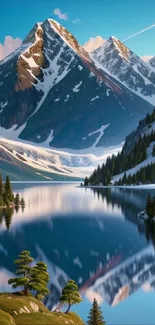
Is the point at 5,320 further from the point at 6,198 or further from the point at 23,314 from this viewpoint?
the point at 6,198

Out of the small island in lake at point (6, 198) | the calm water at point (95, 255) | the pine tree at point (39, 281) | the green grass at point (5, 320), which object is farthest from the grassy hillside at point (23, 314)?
the small island in lake at point (6, 198)

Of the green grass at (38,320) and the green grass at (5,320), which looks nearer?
the green grass at (5,320)

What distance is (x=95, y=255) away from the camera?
68875mm

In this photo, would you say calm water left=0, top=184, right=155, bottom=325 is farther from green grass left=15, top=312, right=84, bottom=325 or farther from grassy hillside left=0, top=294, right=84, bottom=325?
green grass left=15, top=312, right=84, bottom=325

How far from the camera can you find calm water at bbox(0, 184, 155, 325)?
44.5 m

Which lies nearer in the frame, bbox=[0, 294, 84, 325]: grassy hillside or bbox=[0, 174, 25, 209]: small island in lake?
bbox=[0, 294, 84, 325]: grassy hillside

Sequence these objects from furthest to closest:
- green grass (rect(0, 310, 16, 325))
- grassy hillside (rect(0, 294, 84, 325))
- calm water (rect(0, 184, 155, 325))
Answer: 1. calm water (rect(0, 184, 155, 325))
2. grassy hillside (rect(0, 294, 84, 325))
3. green grass (rect(0, 310, 16, 325))

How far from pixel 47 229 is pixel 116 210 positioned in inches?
1667

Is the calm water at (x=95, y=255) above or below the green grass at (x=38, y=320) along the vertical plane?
below

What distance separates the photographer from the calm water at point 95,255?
4447 cm

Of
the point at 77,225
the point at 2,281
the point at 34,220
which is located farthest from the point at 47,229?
the point at 2,281

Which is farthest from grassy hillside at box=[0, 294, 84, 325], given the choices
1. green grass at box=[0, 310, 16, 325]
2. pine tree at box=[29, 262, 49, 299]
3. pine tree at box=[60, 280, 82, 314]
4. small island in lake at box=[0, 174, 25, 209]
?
small island in lake at box=[0, 174, 25, 209]

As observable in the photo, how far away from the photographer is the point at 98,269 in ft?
193

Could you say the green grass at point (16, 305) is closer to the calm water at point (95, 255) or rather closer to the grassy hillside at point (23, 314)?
the grassy hillside at point (23, 314)
